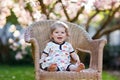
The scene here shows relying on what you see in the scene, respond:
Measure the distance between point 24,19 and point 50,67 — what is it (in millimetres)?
2653

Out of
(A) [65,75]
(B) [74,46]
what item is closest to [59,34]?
(B) [74,46]

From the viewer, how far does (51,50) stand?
507 cm

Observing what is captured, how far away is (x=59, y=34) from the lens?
509 cm

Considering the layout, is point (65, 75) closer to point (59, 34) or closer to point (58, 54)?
point (58, 54)

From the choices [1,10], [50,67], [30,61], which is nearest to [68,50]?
[50,67]

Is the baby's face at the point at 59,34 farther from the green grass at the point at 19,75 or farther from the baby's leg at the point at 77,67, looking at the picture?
the green grass at the point at 19,75

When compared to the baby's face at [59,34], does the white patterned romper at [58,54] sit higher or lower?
lower

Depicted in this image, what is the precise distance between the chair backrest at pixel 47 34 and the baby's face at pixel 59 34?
22cm

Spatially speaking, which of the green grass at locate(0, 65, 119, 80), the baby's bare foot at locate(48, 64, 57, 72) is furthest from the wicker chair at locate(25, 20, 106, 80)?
the green grass at locate(0, 65, 119, 80)

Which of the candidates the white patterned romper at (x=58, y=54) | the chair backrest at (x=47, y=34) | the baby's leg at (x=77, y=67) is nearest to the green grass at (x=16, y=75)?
the chair backrest at (x=47, y=34)

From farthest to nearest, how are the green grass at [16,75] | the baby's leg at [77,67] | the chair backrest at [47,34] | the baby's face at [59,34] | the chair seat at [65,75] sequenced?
the green grass at [16,75] → the chair backrest at [47,34] → the baby's face at [59,34] → the baby's leg at [77,67] → the chair seat at [65,75]

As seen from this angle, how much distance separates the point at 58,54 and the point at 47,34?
42 cm

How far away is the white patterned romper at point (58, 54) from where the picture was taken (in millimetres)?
4941

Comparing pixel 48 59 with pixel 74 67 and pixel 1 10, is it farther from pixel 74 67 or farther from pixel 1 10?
pixel 1 10
